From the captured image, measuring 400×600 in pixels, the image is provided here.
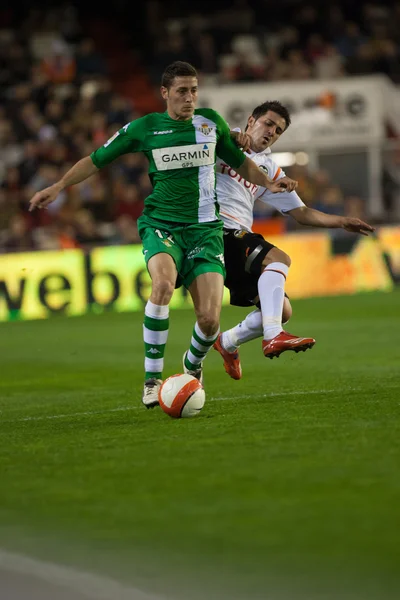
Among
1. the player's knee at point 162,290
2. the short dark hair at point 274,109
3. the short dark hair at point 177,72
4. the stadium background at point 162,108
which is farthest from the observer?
the stadium background at point 162,108

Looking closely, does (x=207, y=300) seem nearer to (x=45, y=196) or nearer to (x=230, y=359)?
(x=45, y=196)

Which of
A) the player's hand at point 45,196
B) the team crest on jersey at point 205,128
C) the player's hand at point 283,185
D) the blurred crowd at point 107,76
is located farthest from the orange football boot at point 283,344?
the blurred crowd at point 107,76

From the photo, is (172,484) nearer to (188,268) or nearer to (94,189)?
(188,268)

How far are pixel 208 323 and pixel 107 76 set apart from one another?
1813cm

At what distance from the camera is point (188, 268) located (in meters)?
7.41

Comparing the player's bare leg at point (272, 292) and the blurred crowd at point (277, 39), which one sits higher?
the blurred crowd at point (277, 39)

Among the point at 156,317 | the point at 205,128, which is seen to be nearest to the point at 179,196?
the point at 205,128

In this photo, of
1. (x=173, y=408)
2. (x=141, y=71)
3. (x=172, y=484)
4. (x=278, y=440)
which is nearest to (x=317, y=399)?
(x=173, y=408)

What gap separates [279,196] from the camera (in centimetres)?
847

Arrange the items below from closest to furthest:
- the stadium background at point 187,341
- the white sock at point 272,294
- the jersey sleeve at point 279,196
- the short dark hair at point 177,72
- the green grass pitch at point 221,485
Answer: the green grass pitch at point 221,485, the stadium background at point 187,341, the short dark hair at point 177,72, the white sock at point 272,294, the jersey sleeve at point 279,196

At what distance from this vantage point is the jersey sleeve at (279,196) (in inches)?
328

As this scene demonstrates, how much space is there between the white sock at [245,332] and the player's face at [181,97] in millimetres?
1647

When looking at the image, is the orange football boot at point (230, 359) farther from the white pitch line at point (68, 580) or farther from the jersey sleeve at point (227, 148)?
the white pitch line at point (68, 580)

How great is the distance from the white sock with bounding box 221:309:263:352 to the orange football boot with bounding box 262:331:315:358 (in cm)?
75
